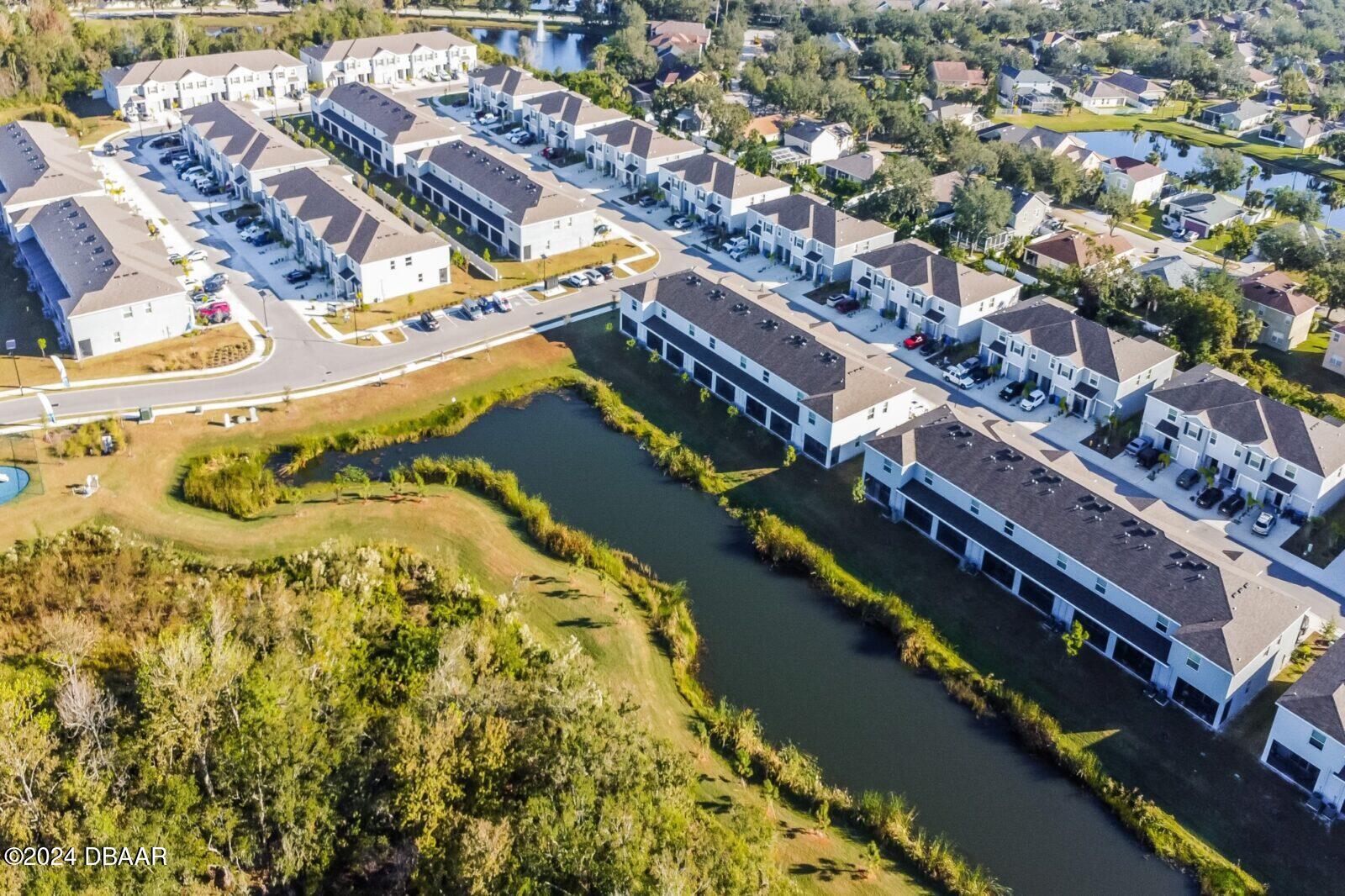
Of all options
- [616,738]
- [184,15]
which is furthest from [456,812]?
[184,15]

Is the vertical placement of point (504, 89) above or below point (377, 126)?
above

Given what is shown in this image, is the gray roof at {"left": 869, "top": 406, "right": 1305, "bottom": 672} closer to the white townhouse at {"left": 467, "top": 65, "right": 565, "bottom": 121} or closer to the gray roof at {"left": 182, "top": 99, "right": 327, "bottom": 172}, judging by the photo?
the gray roof at {"left": 182, "top": 99, "right": 327, "bottom": 172}

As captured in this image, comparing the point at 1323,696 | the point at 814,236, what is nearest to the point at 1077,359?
the point at 814,236

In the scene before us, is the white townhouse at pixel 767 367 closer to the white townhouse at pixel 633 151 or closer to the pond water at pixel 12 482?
the white townhouse at pixel 633 151

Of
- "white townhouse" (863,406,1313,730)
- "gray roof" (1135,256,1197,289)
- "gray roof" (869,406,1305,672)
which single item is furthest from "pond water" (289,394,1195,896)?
"gray roof" (1135,256,1197,289)

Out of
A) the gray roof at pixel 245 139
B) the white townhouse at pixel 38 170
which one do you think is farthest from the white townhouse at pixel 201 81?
the white townhouse at pixel 38 170

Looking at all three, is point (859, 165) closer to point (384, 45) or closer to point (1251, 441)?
point (1251, 441)

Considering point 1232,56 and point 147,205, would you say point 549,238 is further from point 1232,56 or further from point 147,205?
point 1232,56
